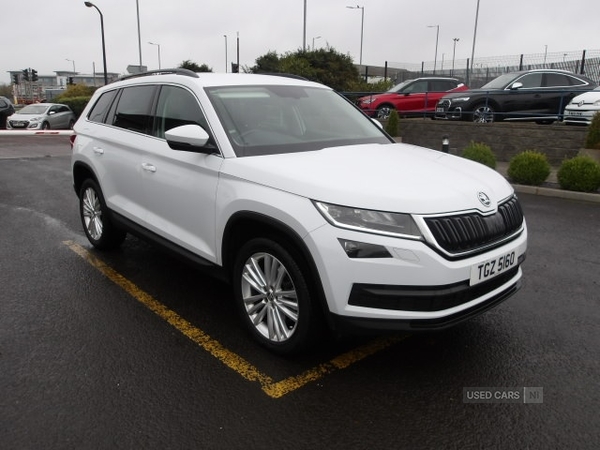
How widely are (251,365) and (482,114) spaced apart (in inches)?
487

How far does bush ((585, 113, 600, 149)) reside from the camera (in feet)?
33.5

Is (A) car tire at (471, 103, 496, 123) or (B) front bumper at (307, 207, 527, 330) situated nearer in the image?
(B) front bumper at (307, 207, 527, 330)

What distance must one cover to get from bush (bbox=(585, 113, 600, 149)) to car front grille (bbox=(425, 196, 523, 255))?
27.9ft

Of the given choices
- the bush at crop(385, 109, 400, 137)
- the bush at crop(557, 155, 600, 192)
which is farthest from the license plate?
the bush at crop(385, 109, 400, 137)

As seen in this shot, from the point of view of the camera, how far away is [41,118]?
926 inches

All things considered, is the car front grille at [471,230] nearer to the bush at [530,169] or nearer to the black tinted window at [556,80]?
the bush at [530,169]

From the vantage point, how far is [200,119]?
12.4 feet

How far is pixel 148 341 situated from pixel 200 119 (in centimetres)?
163

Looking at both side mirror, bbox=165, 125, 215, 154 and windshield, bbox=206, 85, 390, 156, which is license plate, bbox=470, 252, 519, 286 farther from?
side mirror, bbox=165, 125, 215, 154

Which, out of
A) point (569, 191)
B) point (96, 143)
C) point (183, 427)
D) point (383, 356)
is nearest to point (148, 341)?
point (183, 427)

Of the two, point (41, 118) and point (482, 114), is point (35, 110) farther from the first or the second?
point (482, 114)

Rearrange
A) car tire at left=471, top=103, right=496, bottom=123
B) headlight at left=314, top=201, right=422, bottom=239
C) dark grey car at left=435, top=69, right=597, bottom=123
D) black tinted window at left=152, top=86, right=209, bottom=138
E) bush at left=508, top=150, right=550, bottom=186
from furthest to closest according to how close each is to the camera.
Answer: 1. car tire at left=471, top=103, right=496, bottom=123
2. dark grey car at left=435, top=69, right=597, bottom=123
3. bush at left=508, top=150, right=550, bottom=186
4. black tinted window at left=152, top=86, right=209, bottom=138
5. headlight at left=314, top=201, right=422, bottom=239

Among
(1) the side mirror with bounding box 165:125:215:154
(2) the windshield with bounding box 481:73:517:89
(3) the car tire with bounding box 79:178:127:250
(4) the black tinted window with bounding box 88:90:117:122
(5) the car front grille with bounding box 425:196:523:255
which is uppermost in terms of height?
(2) the windshield with bounding box 481:73:517:89

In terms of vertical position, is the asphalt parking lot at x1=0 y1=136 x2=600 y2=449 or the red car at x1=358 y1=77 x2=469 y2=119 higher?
the red car at x1=358 y1=77 x2=469 y2=119
